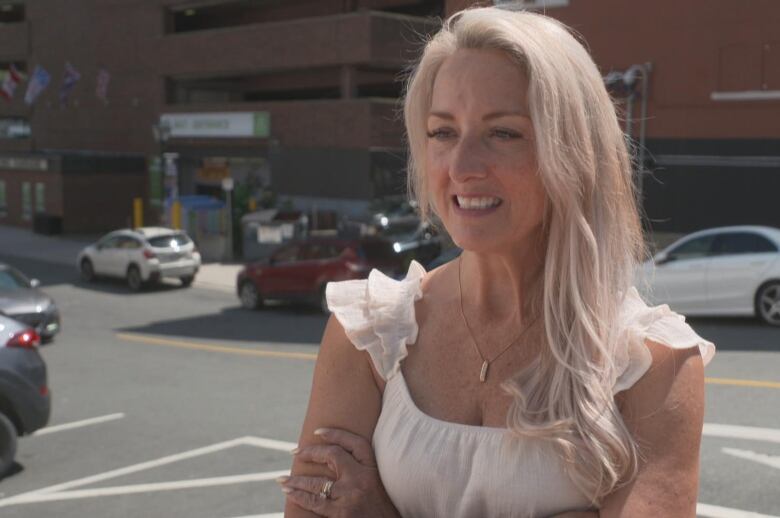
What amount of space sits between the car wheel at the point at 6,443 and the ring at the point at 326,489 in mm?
7502

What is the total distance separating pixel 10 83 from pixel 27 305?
33.9 metres

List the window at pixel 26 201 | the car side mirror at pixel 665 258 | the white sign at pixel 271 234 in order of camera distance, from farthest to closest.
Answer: the window at pixel 26 201 < the white sign at pixel 271 234 < the car side mirror at pixel 665 258

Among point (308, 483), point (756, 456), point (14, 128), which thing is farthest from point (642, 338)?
point (14, 128)

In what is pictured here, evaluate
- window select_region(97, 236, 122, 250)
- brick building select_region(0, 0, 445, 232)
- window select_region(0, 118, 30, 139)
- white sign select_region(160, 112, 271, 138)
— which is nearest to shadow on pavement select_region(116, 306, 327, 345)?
window select_region(97, 236, 122, 250)

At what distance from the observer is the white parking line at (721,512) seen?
6.61 metres

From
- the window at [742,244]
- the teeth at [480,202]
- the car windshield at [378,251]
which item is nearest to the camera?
the teeth at [480,202]

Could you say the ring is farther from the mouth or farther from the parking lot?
the parking lot

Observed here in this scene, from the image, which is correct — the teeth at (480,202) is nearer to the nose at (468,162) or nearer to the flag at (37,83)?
the nose at (468,162)

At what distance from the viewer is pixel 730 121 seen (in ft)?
76.3

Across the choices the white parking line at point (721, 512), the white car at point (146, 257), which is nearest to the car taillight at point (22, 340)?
the white parking line at point (721, 512)

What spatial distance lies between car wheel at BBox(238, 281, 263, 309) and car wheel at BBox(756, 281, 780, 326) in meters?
11.7

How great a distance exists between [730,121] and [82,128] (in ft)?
109

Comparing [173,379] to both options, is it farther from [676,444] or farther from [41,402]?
[676,444]

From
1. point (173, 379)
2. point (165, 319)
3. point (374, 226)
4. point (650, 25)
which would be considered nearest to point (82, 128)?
point (374, 226)
